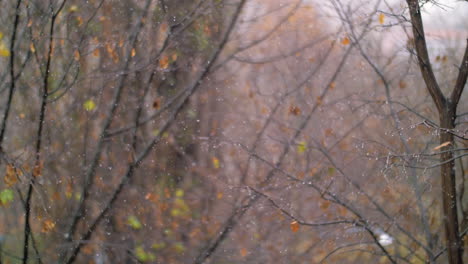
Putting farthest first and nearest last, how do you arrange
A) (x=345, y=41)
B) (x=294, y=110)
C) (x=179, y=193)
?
(x=294, y=110) → (x=179, y=193) → (x=345, y=41)

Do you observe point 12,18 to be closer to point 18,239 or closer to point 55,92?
point 55,92

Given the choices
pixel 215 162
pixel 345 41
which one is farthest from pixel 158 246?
pixel 345 41

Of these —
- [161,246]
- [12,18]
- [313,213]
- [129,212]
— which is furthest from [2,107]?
[313,213]

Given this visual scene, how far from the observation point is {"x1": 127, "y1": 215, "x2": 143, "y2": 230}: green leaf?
15.2 ft

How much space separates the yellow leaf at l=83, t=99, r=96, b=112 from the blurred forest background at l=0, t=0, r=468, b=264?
25 mm

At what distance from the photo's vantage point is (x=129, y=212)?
4.61 metres

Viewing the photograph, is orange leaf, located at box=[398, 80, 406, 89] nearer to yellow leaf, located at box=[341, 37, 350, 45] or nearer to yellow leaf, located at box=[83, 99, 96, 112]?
yellow leaf, located at box=[341, 37, 350, 45]

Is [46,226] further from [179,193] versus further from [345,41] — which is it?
[345,41]

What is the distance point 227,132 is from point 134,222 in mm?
1151

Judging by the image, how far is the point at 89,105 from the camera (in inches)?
175

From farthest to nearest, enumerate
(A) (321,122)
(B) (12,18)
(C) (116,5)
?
(A) (321,122) → (C) (116,5) → (B) (12,18)

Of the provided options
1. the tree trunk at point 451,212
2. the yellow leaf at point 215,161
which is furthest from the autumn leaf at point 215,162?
the tree trunk at point 451,212

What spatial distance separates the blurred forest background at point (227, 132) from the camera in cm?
394

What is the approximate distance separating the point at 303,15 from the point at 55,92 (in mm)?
2230
